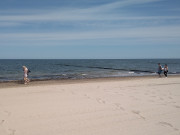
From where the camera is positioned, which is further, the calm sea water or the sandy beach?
the calm sea water

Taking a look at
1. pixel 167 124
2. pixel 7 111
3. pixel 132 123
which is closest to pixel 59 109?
pixel 7 111

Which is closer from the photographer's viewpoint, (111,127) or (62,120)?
(111,127)

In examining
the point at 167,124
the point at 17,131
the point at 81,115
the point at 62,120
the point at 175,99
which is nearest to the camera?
the point at 17,131

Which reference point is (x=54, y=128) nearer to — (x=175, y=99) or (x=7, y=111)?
(x=7, y=111)

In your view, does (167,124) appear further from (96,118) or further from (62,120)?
(62,120)

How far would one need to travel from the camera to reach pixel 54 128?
4484 millimetres

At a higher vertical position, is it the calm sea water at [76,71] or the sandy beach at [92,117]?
the sandy beach at [92,117]

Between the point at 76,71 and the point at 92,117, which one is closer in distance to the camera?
the point at 92,117

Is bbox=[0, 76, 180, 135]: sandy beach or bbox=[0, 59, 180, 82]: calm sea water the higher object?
bbox=[0, 76, 180, 135]: sandy beach

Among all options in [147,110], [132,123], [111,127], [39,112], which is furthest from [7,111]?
[147,110]

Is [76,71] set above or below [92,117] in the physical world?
below

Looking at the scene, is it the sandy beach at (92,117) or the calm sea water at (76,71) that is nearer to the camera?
the sandy beach at (92,117)

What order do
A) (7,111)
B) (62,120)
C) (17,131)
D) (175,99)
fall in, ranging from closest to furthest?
(17,131) → (62,120) → (7,111) → (175,99)

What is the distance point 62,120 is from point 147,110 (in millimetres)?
2482
